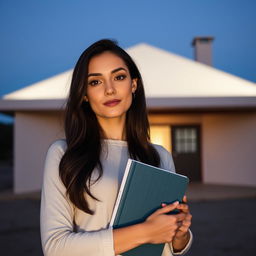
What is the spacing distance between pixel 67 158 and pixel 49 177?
113 mm

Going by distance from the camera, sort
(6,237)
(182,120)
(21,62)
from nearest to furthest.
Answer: (6,237) < (182,120) < (21,62)

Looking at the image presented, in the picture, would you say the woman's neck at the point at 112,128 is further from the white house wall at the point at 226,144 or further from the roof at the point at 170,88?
the white house wall at the point at 226,144

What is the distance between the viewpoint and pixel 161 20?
286 feet

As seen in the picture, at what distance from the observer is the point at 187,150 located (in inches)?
395

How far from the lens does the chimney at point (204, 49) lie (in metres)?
11.6

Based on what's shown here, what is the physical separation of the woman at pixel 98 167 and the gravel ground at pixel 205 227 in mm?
2781

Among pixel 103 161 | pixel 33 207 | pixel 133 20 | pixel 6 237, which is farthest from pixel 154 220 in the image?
pixel 133 20

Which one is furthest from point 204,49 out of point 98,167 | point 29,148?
point 98,167

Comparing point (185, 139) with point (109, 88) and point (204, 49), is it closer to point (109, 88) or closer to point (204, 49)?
point (204, 49)

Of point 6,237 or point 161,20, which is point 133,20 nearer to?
point 161,20

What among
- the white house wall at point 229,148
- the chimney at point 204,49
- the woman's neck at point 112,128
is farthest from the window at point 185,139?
the woman's neck at point 112,128

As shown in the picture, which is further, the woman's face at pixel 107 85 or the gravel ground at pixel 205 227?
the gravel ground at pixel 205 227

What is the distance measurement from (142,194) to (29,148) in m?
8.01

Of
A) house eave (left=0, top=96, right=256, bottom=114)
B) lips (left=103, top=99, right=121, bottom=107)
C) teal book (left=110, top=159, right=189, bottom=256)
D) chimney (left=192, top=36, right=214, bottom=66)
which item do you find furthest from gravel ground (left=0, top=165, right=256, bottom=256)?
chimney (left=192, top=36, right=214, bottom=66)
